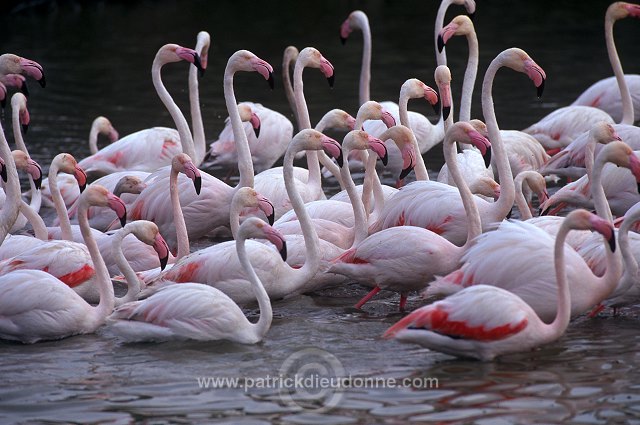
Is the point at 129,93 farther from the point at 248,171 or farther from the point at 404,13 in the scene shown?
the point at 404,13

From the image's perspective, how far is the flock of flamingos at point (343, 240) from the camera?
587cm

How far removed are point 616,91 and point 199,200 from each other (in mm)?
4413

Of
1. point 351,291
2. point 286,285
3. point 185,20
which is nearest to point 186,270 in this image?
point 286,285

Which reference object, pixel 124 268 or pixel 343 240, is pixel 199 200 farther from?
pixel 124 268

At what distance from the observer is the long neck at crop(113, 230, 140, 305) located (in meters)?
6.57

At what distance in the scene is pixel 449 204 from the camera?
7160 mm

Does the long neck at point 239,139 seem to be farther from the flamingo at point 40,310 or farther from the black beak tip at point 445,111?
the flamingo at point 40,310

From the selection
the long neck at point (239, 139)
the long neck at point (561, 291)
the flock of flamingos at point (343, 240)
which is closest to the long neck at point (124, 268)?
the flock of flamingos at point (343, 240)

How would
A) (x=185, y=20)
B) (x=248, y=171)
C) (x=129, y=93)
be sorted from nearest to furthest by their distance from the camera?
1. (x=248, y=171)
2. (x=129, y=93)
3. (x=185, y=20)

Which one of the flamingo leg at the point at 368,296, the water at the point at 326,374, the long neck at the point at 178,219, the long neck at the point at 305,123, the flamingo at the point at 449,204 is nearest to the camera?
the water at the point at 326,374

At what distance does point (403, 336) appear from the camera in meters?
5.55

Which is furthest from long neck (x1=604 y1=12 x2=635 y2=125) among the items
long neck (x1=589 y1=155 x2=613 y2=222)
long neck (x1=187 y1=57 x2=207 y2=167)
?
long neck (x1=187 y1=57 x2=207 y2=167)

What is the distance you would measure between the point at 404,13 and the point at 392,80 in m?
7.12

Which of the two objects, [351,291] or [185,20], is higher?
[185,20]
